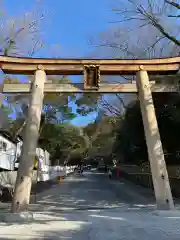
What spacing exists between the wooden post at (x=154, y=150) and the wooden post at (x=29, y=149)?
395 cm

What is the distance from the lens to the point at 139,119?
21.5 meters

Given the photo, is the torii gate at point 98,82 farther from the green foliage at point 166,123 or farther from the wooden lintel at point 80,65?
the green foliage at point 166,123

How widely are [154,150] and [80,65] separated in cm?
452

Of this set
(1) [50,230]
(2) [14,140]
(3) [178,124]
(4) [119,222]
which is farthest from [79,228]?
(2) [14,140]

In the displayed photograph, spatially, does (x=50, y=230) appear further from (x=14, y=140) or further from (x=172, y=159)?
(x=14, y=140)

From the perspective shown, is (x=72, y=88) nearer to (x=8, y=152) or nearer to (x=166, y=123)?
(x=166, y=123)

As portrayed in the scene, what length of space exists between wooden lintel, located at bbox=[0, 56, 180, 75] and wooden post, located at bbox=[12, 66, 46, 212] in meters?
0.40

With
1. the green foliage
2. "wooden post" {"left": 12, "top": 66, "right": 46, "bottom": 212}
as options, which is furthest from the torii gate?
the green foliage

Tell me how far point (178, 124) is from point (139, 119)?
12.5 ft

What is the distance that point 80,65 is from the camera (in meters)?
13.7

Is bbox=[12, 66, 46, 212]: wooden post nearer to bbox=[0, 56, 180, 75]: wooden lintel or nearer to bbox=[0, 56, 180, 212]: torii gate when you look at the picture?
bbox=[0, 56, 180, 212]: torii gate

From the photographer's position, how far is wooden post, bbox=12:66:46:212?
11203 mm

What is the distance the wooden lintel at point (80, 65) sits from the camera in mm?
13414

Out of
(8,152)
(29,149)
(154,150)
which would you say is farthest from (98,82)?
(8,152)
